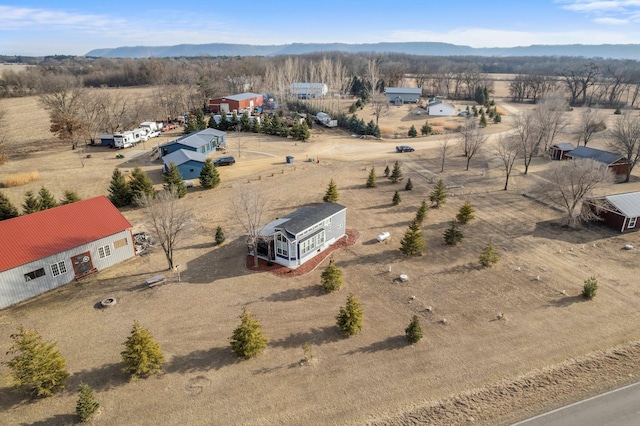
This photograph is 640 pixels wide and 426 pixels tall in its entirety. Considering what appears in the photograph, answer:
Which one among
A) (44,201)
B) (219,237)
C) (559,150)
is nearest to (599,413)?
(219,237)

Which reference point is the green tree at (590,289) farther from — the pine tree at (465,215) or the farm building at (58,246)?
the farm building at (58,246)

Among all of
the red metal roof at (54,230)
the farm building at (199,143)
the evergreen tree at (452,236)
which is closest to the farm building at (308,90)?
the farm building at (199,143)

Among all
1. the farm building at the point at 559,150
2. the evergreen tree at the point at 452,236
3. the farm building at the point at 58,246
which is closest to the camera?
the farm building at the point at 58,246

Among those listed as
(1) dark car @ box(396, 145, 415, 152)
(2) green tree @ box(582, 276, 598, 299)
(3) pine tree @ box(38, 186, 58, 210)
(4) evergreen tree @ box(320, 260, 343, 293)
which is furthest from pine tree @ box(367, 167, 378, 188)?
(3) pine tree @ box(38, 186, 58, 210)

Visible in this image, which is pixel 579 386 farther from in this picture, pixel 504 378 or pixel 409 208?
pixel 409 208


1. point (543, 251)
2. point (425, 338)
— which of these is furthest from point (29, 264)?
point (543, 251)

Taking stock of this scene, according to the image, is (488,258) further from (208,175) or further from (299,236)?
(208,175)
